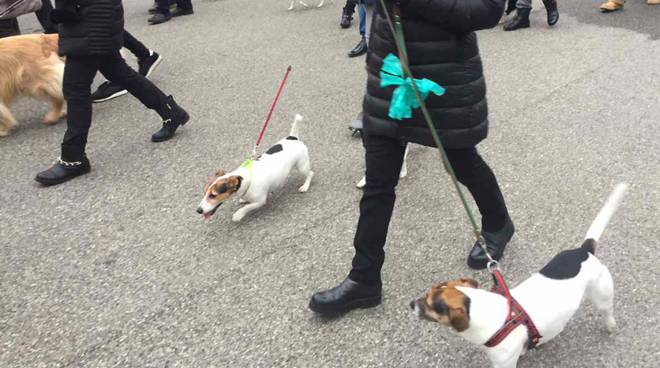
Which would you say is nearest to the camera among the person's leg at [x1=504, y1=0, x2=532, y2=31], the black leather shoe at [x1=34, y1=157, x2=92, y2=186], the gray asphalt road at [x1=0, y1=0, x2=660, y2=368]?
the gray asphalt road at [x1=0, y1=0, x2=660, y2=368]

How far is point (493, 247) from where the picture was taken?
2.42m

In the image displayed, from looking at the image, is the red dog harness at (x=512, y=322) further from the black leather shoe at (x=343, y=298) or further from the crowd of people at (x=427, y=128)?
the black leather shoe at (x=343, y=298)

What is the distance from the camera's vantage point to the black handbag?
4660 millimetres

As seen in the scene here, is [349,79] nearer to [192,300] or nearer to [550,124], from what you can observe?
[550,124]

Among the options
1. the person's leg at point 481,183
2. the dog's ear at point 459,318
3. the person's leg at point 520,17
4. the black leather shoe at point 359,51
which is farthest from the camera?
the person's leg at point 520,17

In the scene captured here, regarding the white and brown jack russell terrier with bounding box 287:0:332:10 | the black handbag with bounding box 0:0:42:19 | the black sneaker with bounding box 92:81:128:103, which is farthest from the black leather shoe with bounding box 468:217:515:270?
the white and brown jack russell terrier with bounding box 287:0:332:10

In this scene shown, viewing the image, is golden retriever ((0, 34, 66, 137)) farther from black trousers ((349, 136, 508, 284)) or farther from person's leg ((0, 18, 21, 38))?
black trousers ((349, 136, 508, 284))

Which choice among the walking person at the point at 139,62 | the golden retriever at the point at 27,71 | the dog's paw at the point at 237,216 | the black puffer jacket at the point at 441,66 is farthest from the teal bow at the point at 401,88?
the walking person at the point at 139,62

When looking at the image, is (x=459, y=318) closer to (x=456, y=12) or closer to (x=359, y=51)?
(x=456, y=12)

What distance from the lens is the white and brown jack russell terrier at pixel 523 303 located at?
1.66 m

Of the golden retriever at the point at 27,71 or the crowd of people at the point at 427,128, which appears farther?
the golden retriever at the point at 27,71

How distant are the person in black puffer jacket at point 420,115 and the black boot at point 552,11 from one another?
4.41 metres

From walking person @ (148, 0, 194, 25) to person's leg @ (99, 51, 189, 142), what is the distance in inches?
161

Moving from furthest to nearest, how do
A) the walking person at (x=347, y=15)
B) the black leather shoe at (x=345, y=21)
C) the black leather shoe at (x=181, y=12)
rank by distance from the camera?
the black leather shoe at (x=181, y=12) < the black leather shoe at (x=345, y=21) < the walking person at (x=347, y=15)
